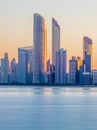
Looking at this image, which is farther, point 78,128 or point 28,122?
point 28,122

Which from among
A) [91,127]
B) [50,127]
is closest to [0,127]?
[50,127]

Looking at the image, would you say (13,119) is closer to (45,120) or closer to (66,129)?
(45,120)

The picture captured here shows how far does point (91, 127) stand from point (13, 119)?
10.8 m

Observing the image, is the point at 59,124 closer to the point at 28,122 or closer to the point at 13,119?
the point at 28,122

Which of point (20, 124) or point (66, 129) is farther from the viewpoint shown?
point (20, 124)

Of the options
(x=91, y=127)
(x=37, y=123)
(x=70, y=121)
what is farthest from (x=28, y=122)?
(x=91, y=127)

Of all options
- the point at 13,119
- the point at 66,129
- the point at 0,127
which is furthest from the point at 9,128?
the point at 13,119

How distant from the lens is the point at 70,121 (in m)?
49.7

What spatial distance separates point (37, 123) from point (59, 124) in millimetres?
2367

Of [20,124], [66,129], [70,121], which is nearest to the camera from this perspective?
[66,129]

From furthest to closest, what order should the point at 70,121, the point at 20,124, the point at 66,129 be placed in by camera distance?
the point at 70,121 < the point at 20,124 < the point at 66,129

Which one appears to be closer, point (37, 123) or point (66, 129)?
point (66, 129)

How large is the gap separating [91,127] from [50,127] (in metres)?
3.71

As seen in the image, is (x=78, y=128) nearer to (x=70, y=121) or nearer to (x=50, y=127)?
(x=50, y=127)
